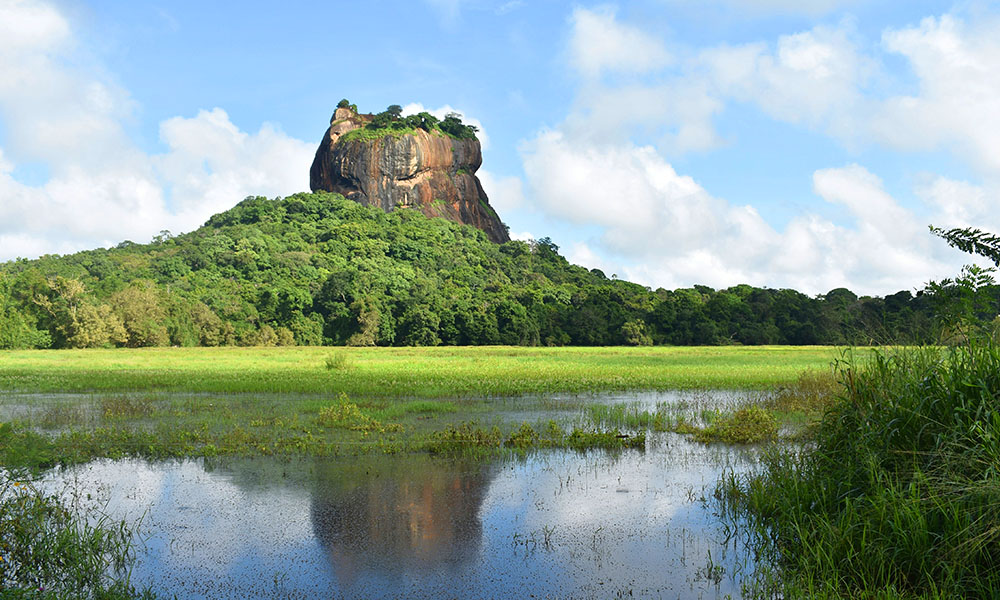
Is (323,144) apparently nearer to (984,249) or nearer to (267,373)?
(267,373)

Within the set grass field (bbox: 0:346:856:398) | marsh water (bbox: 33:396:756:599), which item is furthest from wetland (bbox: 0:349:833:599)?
grass field (bbox: 0:346:856:398)

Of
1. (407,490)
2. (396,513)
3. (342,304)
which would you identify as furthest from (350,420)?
(342,304)

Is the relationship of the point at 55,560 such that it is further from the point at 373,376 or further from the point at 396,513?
the point at 373,376

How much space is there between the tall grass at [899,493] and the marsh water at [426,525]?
80 centimetres

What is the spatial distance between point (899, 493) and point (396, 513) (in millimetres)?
5841

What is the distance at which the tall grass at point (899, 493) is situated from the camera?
20.5 feet

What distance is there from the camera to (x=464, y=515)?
9.49 m

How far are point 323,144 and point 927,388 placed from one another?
14602cm

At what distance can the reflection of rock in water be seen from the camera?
7895mm

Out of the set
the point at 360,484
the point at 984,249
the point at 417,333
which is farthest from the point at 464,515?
the point at 417,333

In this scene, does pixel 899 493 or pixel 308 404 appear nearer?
pixel 899 493

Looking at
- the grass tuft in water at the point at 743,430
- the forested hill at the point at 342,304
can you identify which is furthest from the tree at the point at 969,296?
the forested hill at the point at 342,304

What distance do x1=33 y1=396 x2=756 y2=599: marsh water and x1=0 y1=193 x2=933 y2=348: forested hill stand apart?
41311 millimetres

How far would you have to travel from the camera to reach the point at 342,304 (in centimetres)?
6975
